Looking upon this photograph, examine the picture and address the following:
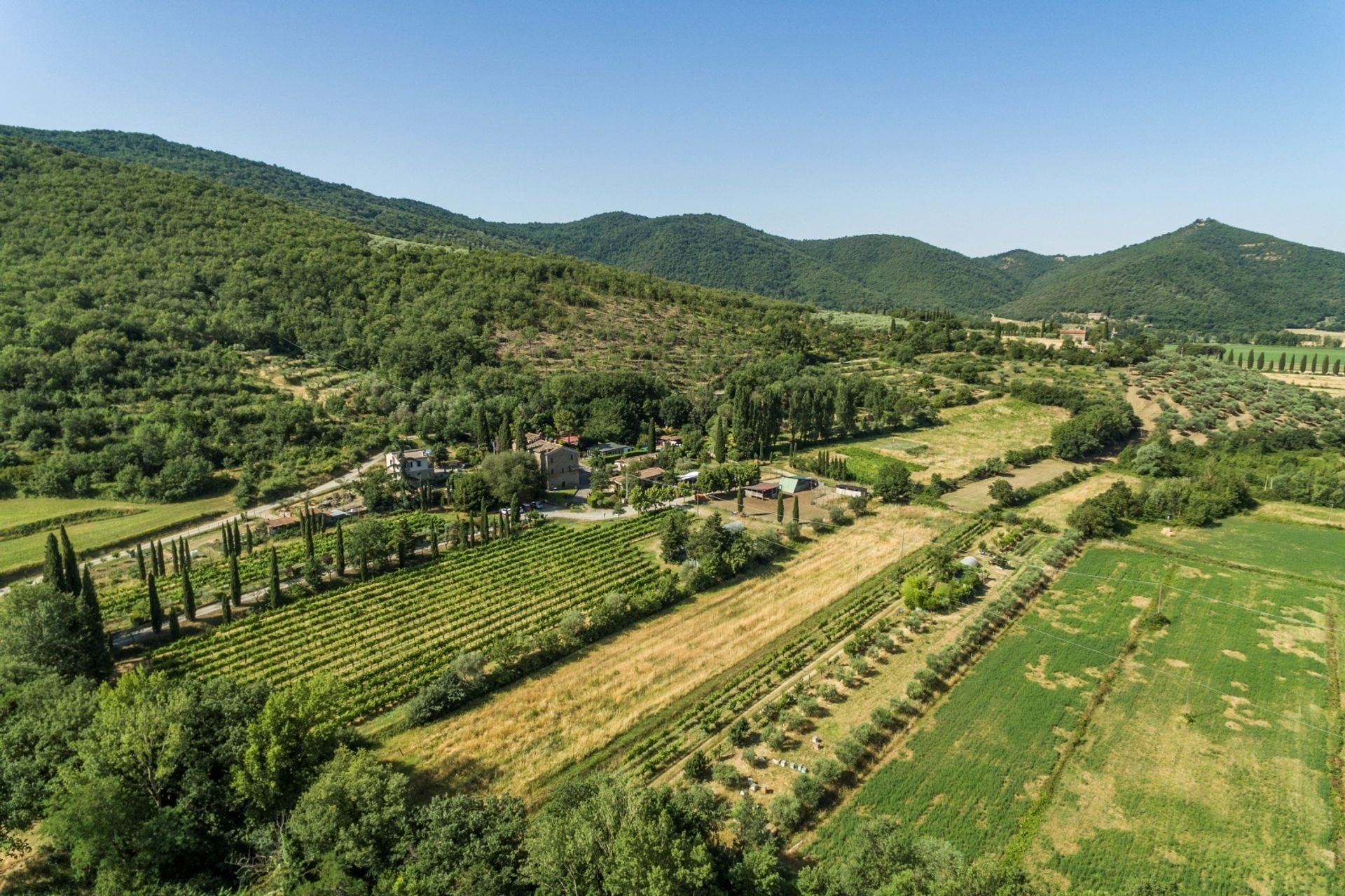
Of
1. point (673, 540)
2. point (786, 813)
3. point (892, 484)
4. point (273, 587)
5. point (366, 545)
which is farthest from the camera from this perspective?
point (892, 484)

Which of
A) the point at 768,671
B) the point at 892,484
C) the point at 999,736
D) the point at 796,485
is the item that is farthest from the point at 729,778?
the point at 796,485

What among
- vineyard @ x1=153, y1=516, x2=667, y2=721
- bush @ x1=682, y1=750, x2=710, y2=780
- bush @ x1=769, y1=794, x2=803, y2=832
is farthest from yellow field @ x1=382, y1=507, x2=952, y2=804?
bush @ x1=769, y1=794, x2=803, y2=832

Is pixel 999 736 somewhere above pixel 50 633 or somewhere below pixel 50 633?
below

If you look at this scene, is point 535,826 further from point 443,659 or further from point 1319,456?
point 1319,456

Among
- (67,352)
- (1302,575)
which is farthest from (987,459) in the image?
(67,352)

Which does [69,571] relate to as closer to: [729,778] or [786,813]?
[729,778]
